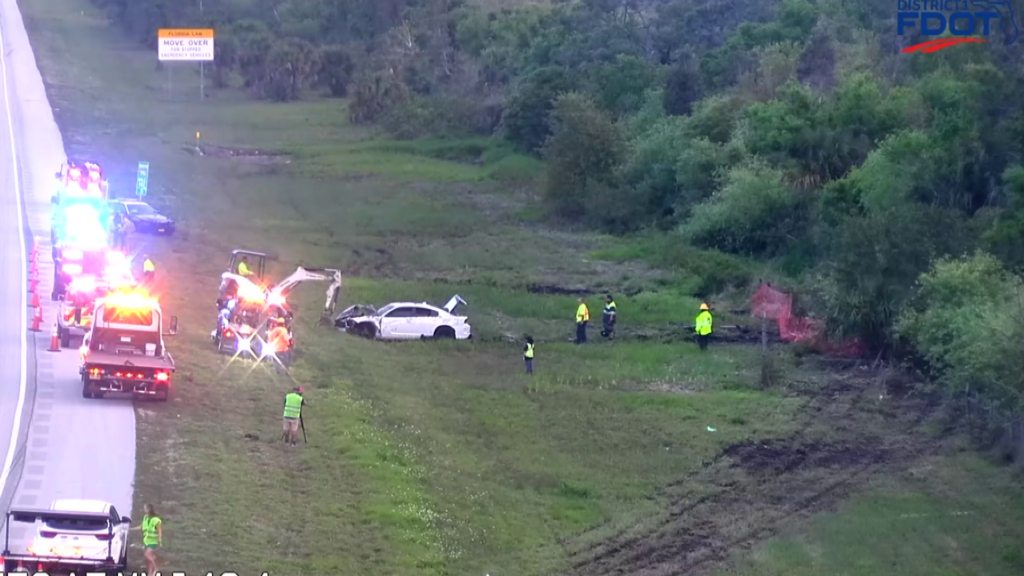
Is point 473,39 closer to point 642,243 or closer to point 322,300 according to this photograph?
point 642,243

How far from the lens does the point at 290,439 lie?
29406mm

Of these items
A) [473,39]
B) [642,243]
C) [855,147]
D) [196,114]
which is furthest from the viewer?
[473,39]

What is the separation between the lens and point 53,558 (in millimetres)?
19234

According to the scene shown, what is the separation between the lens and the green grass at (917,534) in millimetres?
24547

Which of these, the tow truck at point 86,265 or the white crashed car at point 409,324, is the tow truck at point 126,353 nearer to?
the tow truck at point 86,265

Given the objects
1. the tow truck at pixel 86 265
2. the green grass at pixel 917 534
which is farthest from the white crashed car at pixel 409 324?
the green grass at pixel 917 534

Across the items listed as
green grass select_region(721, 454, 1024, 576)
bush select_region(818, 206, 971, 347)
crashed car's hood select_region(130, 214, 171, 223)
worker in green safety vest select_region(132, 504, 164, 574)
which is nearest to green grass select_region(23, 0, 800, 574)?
worker in green safety vest select_region(132, 504, 164, 574)

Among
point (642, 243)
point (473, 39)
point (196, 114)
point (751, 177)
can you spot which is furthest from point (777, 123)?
point (473, 39)

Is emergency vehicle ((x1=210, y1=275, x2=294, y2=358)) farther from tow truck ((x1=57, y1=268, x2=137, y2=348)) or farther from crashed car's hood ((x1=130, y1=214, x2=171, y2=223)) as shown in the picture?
crashed car's hood ((x1=130, y1=214, x2=171, y2=223))

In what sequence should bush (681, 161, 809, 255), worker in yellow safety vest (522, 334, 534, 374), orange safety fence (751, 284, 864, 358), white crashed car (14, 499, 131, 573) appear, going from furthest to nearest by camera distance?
1. bush (681, 161, 809, 255)
2. orange safety fence (751, 284, 864, 358)
3. worker in yellow safety vest (522, 334, 534, 374)
4. white crashed car (14, 499, 131, 573)

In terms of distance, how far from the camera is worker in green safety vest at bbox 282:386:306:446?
94.3ft

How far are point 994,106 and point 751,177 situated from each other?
467 inches

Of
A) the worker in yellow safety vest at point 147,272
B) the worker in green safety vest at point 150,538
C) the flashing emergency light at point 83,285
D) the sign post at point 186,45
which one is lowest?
the worker in green safety vest at point 150,538

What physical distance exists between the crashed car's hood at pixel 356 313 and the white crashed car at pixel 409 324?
14 cm
